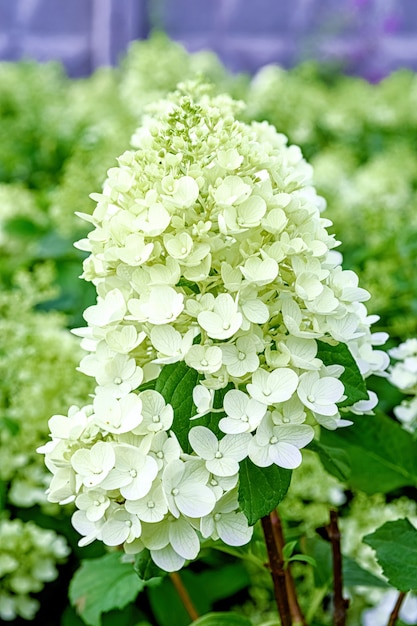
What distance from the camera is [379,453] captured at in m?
0.88

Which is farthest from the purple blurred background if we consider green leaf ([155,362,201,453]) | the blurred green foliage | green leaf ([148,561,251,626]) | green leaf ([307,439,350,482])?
green leaf ([155,362,201,453])

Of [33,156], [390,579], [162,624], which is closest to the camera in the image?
[390,579]

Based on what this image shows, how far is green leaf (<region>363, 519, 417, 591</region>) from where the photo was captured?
67cm

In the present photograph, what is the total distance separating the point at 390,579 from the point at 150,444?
9.0 inches

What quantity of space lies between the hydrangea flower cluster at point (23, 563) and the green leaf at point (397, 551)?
48cm

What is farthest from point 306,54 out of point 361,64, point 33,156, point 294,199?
point 294,199

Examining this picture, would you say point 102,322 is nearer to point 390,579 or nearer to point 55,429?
point 55,429

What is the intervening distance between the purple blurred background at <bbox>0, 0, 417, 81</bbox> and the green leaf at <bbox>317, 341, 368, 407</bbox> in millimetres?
4495

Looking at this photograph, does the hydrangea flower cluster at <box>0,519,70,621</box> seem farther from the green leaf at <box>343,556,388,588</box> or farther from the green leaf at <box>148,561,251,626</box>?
the green leaf at <box>343,556,388,588</box>

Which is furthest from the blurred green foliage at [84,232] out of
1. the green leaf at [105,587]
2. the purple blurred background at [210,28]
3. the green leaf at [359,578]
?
the purple blurred background at [210,28]

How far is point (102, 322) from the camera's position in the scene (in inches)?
23.2

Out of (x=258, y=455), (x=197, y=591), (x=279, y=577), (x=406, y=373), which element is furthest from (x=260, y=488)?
(x=197, y=591)

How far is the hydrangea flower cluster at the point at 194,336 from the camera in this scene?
56 centimetres

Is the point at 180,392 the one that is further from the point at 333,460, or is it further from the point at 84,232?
the point at 84,232
